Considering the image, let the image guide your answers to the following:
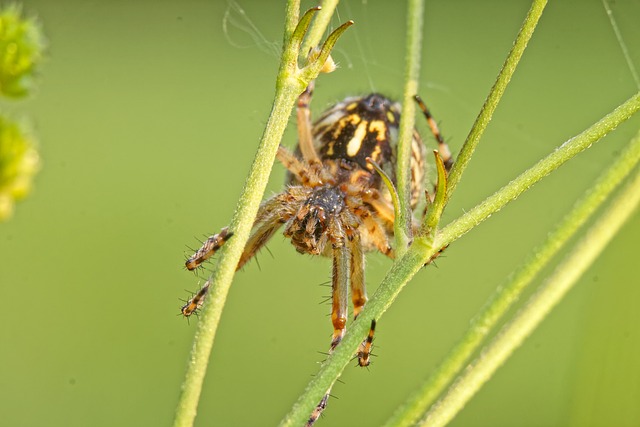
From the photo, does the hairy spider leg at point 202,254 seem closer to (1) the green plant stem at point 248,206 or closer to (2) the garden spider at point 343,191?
(2) the garden spider at point 343,191

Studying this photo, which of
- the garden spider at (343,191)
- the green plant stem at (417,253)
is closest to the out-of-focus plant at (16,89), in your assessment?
the green plant stem at (417,253)

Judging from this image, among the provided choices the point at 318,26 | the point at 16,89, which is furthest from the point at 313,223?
the point at 16,89

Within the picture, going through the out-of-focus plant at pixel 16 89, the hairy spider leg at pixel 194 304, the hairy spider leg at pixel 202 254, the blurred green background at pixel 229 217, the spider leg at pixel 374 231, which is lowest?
the out-of-focus plant at pixel 16 89

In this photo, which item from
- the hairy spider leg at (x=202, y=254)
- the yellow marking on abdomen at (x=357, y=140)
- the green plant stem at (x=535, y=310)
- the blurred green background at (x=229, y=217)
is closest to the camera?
the green plant stem at (x=535, y=310)

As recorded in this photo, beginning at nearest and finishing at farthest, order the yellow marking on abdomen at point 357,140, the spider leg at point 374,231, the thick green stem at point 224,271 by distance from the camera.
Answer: the thick green stem at point 224,271 < the spider leg at point 374,231 < the yellow marking on abdomen at point 357,140

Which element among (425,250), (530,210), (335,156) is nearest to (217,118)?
(530,210)

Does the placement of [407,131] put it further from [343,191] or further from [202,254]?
[343,191]

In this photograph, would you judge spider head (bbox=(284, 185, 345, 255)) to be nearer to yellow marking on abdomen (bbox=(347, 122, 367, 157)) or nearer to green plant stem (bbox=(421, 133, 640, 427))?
yellow marking on abdomen (bbox=(347, 122, 367, 157))
